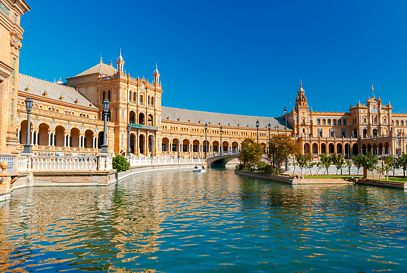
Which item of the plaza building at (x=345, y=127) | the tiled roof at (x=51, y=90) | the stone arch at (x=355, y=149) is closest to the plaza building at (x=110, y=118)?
the tiled roof at (x=51, y=90)

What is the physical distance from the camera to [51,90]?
69.2 metres

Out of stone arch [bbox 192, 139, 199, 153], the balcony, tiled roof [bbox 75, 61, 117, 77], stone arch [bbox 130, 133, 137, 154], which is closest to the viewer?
the balcony

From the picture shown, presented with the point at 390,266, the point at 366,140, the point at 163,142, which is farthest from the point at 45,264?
the point at 366,140

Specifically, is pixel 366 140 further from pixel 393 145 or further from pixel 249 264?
pixel 249 264

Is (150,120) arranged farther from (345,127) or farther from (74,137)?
(345,127)

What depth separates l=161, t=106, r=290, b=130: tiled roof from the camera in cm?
10731

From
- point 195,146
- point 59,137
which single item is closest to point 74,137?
point 59,137

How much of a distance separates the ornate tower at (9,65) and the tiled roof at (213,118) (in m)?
73.7

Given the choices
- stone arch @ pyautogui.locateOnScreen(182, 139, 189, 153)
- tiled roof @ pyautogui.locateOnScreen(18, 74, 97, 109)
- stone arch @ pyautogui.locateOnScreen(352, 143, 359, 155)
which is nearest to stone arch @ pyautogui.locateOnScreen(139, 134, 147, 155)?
tiled roof @ pyautogui.locateOnScreen(18, 74, 97, 109)

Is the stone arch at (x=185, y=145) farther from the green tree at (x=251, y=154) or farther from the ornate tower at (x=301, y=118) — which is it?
the green tree at (x=251, y=154)

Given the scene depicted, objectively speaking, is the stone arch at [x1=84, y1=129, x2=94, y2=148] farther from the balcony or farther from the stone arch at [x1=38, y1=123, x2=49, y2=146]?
the stone arch at [x1=38, y1=123, x2=49, y2=146]

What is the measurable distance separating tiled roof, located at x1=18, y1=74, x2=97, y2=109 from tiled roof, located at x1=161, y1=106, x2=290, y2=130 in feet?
88.7

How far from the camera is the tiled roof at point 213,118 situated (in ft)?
352

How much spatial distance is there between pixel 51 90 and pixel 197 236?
65902 millimetres
